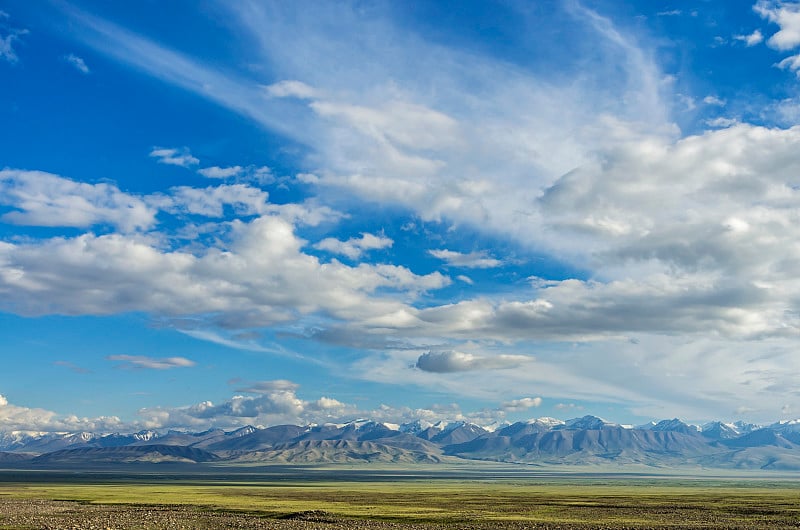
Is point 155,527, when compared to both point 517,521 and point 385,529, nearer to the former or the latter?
point 385,529

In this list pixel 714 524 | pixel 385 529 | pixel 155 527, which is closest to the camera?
pixel 155 527

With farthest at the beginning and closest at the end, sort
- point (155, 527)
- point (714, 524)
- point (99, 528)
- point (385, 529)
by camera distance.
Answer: point (714, 524)
point (385, 529)
point (155, 527)
point (99, 528)

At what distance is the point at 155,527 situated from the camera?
69625mm

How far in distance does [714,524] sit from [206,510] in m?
73.1

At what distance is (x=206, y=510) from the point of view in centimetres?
10594

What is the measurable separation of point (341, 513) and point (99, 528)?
145 ft

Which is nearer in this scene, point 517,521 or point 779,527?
point 779,527

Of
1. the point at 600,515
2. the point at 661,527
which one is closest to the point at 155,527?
the point at 661,527

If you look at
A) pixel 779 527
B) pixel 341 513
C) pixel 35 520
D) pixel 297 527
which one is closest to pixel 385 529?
pixel 297 527

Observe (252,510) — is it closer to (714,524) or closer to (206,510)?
(206,510)

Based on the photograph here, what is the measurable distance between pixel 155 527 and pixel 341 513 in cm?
3772

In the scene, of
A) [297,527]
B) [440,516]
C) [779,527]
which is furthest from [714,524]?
[297,527]

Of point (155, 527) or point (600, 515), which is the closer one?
point (155, 527)

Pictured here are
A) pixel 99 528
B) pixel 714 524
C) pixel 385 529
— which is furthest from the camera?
pixel 714 524
